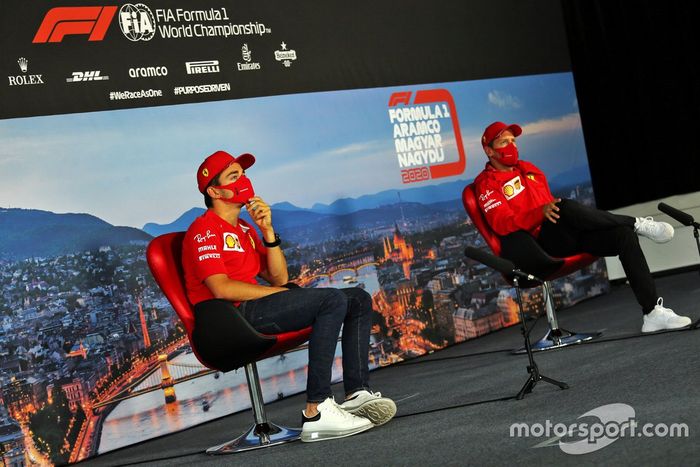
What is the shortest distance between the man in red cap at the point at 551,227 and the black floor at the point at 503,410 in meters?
0.26

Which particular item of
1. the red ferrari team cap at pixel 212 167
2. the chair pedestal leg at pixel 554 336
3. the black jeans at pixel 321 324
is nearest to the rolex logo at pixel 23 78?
the red ferrari team cap at pixel 212 167

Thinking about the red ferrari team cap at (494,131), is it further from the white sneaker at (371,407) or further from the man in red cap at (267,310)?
the white sneaker at (371,407)

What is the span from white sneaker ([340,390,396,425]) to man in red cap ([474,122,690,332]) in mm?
1383

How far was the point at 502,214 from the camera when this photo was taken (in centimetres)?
445

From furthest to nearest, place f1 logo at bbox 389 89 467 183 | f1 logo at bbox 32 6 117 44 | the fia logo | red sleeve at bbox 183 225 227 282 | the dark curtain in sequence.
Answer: the dark curtain
f1 logo at bbox 389 89 467 183
the fia logo
f1 logo at bbox 32 6 117 44
red sleeve at bbox 183 225 227 282

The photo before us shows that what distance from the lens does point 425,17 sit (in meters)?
5.88

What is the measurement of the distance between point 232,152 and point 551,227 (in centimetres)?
168

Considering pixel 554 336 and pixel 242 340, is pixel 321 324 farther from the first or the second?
pixel 554 336

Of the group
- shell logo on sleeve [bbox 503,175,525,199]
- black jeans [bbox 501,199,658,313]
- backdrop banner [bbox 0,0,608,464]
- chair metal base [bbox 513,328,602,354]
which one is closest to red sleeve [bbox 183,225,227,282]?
backdrop banner [bbox 0,0,608,464]

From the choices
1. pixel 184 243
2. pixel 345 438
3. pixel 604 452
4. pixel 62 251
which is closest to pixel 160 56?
pixel 62 251

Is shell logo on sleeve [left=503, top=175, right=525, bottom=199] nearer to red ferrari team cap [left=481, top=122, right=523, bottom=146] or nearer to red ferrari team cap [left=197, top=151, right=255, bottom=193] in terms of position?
red ferrari team cap [left=481, top=122, right=523, bottom=146]

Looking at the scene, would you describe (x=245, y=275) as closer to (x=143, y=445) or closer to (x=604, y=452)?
(x=143, y=445)

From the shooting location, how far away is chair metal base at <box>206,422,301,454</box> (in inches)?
133

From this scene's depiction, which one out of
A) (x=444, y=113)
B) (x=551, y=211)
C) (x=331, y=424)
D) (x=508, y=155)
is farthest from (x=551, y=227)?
(x=331, y=424)
